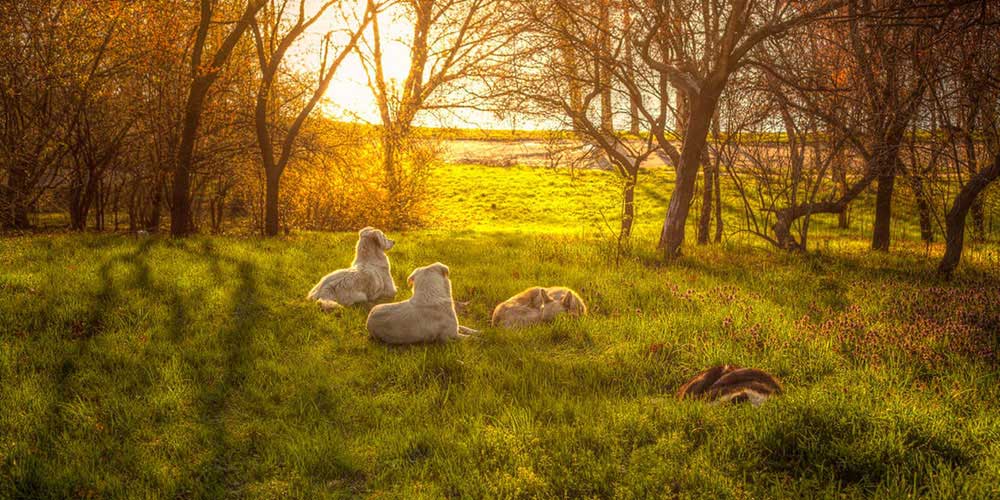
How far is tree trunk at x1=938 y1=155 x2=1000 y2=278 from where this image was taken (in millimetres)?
9086

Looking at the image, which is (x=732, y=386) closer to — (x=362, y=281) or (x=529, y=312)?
(x=529, y=312)

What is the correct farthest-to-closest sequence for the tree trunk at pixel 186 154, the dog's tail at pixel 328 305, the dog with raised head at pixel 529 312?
the tree trunk at pixel 186 154, the dog's tail at pixel 328 305, the dog with raised head at pixel 529 312

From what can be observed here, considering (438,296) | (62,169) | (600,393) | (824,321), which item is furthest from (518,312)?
(62,169)

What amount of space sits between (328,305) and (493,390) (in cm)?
359

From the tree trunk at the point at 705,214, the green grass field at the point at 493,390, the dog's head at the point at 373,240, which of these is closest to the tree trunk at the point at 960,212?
the green grass field at the point at 493,390

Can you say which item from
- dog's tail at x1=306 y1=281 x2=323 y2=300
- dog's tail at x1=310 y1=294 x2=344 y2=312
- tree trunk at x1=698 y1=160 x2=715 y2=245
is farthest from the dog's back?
tree trunk at x1=698 y1=160 x2=715 y2=245

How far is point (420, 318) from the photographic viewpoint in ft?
22.2

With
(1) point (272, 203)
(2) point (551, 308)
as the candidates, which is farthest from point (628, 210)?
(1) point (272, 203)

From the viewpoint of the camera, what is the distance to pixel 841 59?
13375 mm

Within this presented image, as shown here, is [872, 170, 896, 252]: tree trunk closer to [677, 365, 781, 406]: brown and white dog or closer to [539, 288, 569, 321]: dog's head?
[539, 288, 569, 321]: dog's head

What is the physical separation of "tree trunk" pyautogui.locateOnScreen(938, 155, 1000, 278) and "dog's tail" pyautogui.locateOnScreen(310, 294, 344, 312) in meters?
9.64

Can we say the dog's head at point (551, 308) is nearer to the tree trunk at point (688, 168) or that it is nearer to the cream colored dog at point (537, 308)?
the cream colored dog at point (537, 308)

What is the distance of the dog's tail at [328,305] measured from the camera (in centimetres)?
799

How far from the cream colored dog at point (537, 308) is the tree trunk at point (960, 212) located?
21.5ft
